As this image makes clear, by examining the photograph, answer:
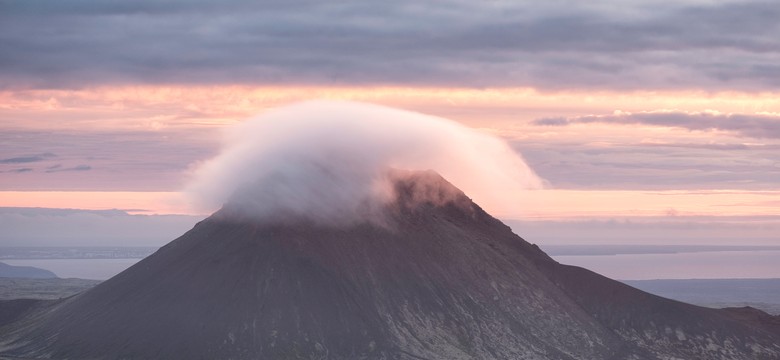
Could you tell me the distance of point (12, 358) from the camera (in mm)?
196625

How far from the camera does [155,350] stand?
19412 cm

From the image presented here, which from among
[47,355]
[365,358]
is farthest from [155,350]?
[365,358]

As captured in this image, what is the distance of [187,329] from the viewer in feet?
654

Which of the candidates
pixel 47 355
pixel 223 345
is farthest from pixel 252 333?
pixel 47 355

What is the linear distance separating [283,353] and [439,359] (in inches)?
1018

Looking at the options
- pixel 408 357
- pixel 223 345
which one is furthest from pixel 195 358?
pixel 408 357

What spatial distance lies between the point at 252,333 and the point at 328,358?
13.7m

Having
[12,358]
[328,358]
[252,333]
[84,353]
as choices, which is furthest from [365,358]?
[12,358]

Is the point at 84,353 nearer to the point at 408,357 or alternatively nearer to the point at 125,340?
the point at 125,340

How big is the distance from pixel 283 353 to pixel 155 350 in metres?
20.7

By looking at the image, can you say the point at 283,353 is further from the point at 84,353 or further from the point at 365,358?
the point at 84,353

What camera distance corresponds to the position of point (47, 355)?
198 m

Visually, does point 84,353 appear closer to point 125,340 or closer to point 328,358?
point 125,340

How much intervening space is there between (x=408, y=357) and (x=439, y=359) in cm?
599
